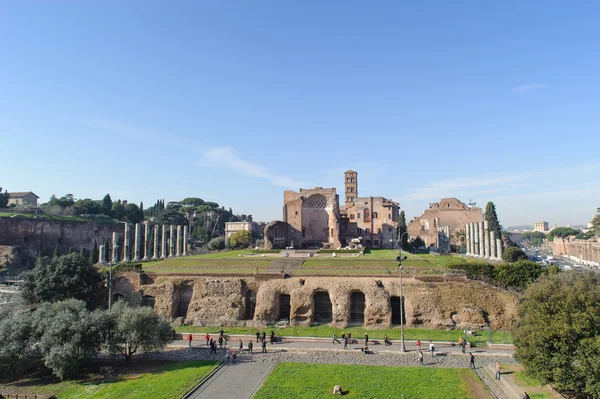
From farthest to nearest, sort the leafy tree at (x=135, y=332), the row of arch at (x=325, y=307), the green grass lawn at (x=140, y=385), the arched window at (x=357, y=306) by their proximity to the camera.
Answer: the arched window at (x=357, y=306) → the row of arch at (x=325, y=307) → the leafy tree at (x=135, y=332) → the green grass lawn at (x=140, y=385)

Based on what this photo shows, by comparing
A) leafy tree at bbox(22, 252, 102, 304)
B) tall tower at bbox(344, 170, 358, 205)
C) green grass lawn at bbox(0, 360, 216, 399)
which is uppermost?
tall tower at bbox(344, 170, 358, 205)

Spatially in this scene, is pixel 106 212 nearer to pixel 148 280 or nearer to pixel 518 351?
pixel 148 280

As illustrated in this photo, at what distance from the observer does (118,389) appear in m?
18.1

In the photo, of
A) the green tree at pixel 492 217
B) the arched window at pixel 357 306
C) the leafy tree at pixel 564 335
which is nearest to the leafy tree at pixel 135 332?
the arched window at pixel 357 306

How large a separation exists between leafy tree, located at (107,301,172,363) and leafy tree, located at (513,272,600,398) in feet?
57.9

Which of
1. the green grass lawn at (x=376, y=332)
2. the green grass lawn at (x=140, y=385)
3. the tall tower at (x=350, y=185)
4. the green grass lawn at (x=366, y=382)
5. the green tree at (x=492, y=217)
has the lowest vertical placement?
the green grass lawn at (x=140, y=385)

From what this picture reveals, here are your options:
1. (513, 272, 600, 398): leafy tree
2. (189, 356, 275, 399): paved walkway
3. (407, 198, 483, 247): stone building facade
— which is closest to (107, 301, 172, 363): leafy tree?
(189, 356, 275, 399): paved walkway

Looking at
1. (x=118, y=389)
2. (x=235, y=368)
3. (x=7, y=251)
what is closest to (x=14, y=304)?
(x=118, y=389)

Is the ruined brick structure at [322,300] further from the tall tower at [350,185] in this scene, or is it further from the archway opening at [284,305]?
the tall tower at [350,185]

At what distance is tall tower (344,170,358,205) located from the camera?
251 feet

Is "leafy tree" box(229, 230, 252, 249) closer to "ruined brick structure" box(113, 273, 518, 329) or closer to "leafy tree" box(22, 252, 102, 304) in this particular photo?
"ruined brick structure" box(113, 273, 518, 329)

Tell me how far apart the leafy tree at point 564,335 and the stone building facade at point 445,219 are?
188 feet

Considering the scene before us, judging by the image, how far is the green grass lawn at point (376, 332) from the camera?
24469mm

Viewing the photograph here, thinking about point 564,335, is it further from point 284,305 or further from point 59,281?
point 59,281
